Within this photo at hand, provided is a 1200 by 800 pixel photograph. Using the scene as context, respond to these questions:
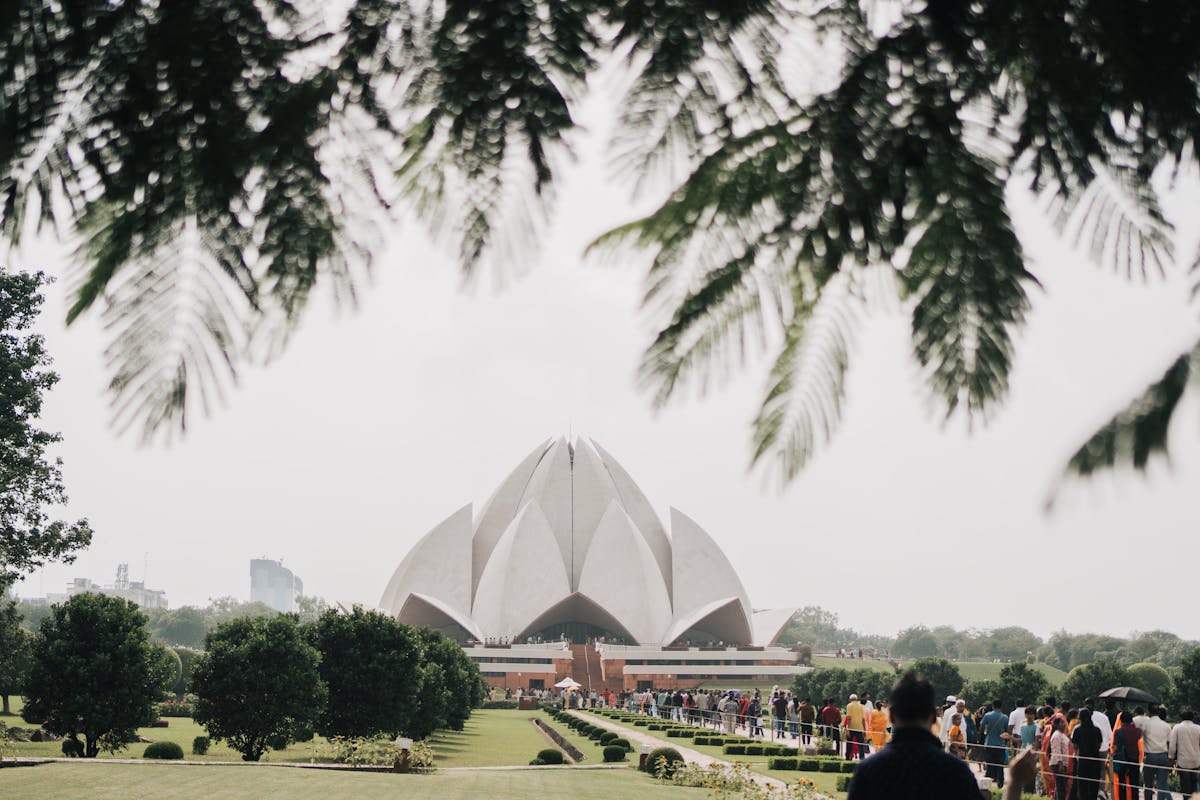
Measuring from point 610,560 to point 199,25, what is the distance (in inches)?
1751

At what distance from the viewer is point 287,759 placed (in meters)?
16.5

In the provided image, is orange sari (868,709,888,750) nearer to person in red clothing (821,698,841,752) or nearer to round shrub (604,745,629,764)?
person in red clothing (821,698,841,752)

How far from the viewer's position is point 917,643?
301ft

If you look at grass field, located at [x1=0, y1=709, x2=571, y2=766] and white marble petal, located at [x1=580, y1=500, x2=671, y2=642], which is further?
white marble petal, located at [x1=580, y1=500, x2=671, y2=642]

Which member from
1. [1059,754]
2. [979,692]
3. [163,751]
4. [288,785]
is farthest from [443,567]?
[1059,754]

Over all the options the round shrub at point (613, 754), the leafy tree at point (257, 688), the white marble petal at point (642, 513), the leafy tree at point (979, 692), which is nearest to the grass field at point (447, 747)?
the round shrub at point (613, 754)

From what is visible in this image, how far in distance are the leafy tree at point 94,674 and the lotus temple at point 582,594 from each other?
92.7 feet

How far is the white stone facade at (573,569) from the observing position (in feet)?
145

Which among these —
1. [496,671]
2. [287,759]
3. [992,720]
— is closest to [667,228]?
[992,720]

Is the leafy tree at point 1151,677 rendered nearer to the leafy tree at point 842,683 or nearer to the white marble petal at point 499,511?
the leafy tree at point 842,683

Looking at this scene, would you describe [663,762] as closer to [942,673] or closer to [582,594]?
[942,673]

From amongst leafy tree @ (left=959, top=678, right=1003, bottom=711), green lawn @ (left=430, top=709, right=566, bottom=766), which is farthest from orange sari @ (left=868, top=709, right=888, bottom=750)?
leafy tree @ (left=959, top=678, right=1003, bottom=711)

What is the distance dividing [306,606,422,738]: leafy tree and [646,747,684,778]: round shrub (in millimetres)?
5171

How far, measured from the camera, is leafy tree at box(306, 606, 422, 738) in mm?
16672
